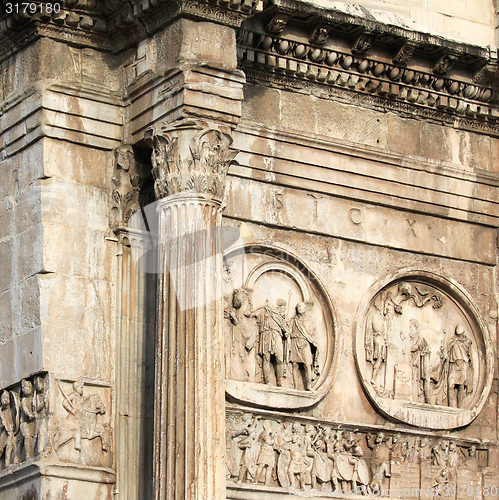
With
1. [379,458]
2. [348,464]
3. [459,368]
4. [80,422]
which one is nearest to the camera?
[80,422]

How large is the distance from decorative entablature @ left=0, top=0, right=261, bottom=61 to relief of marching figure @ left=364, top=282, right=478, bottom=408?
4183 mm

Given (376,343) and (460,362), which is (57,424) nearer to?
(376,343)

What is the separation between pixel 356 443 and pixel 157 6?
17.8 ft

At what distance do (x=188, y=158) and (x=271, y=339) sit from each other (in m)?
2.59

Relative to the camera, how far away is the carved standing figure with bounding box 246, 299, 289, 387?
17.2 m

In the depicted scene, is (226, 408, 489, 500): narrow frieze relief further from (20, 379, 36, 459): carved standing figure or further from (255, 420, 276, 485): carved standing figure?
(20, 379, 36, 459): carved standing figure

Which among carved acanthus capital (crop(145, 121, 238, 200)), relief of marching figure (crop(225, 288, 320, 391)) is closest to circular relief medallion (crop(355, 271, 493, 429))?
relief of marching figure (crop(225, 288, 320, 391))

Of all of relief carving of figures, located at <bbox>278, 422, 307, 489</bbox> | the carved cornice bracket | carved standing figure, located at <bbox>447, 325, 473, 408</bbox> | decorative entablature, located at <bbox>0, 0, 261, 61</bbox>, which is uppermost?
decorative entablature, located at <bbox>0, 0, 261, 61</bbox>

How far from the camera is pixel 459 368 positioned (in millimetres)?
18719

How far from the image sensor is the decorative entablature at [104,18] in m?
16.2

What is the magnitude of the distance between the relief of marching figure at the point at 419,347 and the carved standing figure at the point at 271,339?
1.25 meters

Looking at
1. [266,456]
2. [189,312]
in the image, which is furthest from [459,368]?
[189,312]

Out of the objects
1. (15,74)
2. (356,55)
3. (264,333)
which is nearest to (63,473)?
(264,333)

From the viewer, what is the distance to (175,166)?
15.7m
